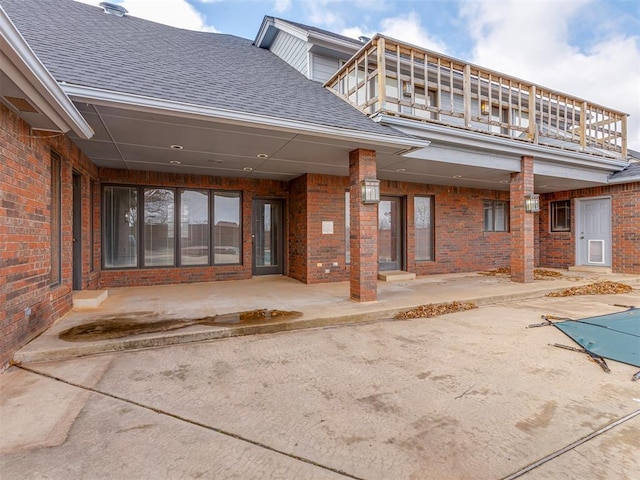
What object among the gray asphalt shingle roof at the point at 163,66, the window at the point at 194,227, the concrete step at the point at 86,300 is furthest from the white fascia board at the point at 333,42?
the concrete step at the point at 86,300

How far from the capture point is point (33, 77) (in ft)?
8.24

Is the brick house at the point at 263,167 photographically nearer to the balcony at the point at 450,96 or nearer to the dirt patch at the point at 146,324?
the balcony at the point at 450,96

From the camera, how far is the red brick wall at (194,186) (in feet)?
Answer: 23.7

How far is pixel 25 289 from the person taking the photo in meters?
3.53

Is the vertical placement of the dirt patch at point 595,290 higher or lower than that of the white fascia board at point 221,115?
lower

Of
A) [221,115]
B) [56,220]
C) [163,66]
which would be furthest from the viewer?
[163,66]

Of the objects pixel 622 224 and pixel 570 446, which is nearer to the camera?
pixel 570 446

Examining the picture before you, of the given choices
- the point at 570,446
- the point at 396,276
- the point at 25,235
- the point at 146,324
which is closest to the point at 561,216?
the point at 396,276

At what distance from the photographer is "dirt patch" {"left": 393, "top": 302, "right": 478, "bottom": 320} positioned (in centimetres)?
519

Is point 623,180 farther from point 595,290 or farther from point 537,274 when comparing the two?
point 595,290

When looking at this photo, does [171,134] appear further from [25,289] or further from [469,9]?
[469,9]

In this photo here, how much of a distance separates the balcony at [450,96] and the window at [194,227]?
421cm

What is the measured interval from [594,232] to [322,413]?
39.4 ft

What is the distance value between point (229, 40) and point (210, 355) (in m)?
9.04
